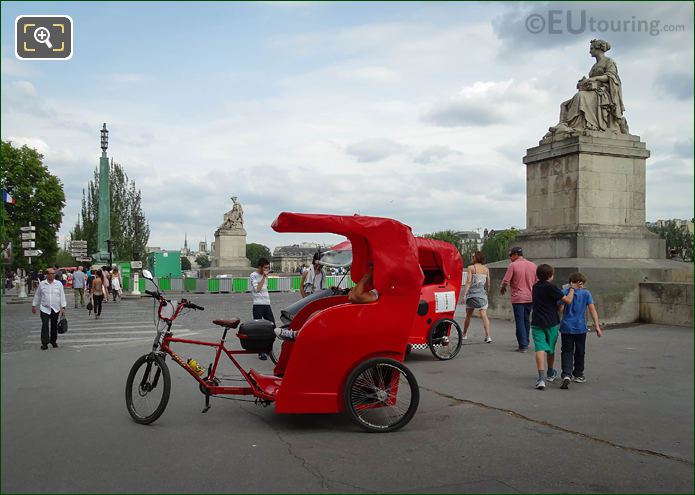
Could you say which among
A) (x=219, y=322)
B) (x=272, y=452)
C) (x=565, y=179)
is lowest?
(x=272, y=452)

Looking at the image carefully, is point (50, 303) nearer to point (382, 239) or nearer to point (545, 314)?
point (382, 239)

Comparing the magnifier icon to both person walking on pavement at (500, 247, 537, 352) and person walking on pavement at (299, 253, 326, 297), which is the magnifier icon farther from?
person walking on pavement at (299, 253, 326, 297)

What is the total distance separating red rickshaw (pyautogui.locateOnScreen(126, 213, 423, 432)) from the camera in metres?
6.16

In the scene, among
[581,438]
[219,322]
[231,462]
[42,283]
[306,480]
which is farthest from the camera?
[42,283]

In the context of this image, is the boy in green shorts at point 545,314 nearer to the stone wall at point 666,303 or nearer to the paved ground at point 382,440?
the paved ground at point 382,440

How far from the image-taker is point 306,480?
15.5ft

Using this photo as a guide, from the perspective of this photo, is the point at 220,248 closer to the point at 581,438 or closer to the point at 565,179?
the point at 565,179

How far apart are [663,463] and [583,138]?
35.7ft

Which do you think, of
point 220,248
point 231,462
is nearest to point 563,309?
point 231,462

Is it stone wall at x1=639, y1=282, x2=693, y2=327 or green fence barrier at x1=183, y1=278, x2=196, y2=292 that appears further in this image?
green fence barrier at x1=183, y1=278, x2=196, y2=292

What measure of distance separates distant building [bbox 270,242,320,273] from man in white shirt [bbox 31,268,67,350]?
131m

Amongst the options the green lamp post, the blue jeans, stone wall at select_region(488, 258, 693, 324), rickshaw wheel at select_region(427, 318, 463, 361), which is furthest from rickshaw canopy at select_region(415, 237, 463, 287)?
the green lamp post

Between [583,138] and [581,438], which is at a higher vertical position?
[583,138]

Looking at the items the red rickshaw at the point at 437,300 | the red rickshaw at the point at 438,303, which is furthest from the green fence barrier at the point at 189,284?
the red rickshaw at the point at 438,303
